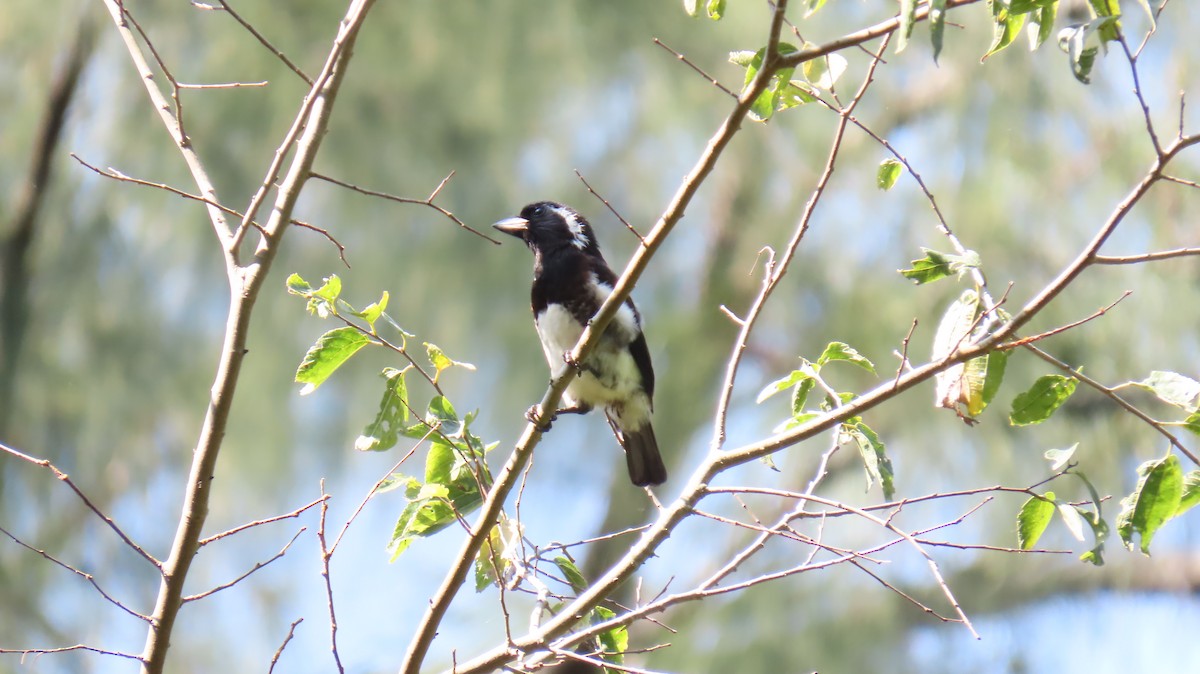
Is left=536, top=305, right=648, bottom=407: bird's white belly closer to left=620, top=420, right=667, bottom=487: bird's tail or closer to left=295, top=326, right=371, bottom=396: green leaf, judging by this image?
left=620, top=420, right=667, bottom=487: bird's tail

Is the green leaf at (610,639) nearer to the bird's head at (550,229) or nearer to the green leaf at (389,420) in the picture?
the green leaf at (389,420)

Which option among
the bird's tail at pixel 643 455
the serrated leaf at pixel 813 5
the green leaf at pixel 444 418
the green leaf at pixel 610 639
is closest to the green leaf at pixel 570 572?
the green leaf at pixel 610 639

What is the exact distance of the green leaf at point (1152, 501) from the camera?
1393 millimetres

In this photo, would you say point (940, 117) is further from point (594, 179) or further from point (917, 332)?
point (594, 179)

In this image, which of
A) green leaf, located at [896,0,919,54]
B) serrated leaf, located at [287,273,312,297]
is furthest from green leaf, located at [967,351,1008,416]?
serrated leaf, located at [287,273,312,297]

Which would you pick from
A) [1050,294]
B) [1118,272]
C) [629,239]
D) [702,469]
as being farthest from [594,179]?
[1050,294]

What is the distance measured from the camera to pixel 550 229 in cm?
323

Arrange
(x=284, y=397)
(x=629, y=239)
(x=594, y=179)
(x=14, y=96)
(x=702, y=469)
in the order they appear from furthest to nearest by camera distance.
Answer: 1. (x=629, y=239)
2. (x=594, y=179)
3. (x=284, y=397)
4. (x=14, y=96)
5. (x=702, y=469)

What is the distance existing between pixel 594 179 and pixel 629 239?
0.40 meters

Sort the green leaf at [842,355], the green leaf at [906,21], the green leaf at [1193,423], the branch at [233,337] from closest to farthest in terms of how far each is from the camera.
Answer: the green leaf at [906,21] < the green leaf at [1193,423] < the branch at [233,337] < the green leaf at [842,355]

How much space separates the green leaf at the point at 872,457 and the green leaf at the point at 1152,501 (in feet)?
0.98

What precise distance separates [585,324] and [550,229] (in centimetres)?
45

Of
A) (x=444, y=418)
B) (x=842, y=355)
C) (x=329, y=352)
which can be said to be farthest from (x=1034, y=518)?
(x=329, y=352)

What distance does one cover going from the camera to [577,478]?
473 cm
